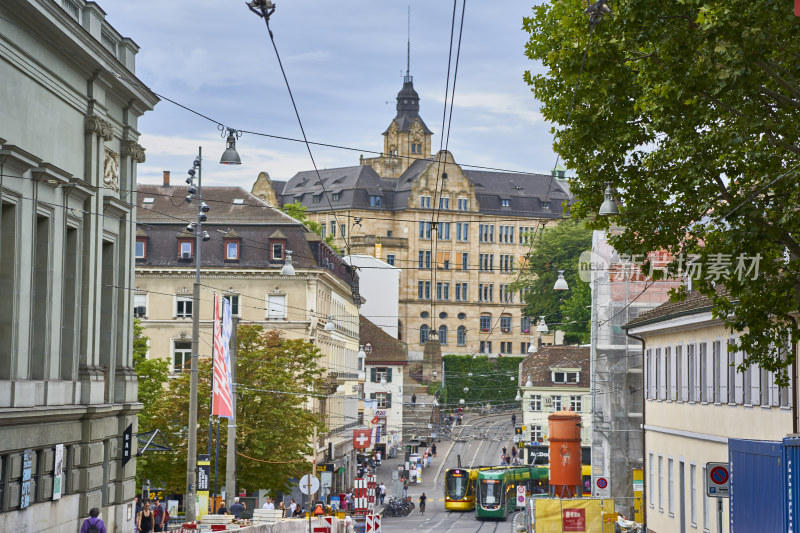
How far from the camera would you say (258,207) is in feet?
234

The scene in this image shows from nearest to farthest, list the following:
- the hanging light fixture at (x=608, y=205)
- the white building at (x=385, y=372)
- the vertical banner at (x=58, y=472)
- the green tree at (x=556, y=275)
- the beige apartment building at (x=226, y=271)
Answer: the hanging light fixture at (x=608, y=205) < the vertical banner at (x=58, y=472) < the beige apartment building at (x=226, y=271) < the green tree at (x=556, y=275) < the white building at (x=385, y=372)

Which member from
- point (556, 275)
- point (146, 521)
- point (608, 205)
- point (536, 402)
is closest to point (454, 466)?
point (536, 402)

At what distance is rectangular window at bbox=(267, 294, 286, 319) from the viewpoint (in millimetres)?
69688

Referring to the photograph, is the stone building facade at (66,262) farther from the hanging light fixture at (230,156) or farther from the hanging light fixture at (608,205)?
the hanging light fixture at (608,205)

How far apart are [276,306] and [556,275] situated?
42847mm

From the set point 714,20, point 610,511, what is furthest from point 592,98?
point 610,511

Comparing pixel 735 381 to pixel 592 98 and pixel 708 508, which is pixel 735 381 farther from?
pixel 592 98

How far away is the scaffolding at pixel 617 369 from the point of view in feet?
170

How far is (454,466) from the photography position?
9531 centimetres

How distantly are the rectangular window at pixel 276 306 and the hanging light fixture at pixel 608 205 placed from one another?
49.8m

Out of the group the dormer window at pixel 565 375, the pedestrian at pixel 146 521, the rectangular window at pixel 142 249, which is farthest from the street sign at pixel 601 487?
the dormer window at pixel 565 375

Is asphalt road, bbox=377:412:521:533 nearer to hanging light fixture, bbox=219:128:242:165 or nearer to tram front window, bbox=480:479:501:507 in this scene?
tram front window, bbox=480:479:501:507

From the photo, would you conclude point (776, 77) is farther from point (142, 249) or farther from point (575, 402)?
point (575, 402)

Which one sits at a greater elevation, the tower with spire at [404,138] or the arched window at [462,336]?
the tower with spire at [404,138]
